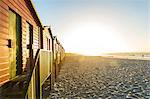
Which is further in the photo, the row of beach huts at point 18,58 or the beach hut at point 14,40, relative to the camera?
the beach hut at point 14,40

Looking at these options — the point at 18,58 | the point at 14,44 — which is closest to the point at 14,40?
the point at 14,44

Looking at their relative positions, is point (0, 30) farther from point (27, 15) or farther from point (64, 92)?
point (64, 92)

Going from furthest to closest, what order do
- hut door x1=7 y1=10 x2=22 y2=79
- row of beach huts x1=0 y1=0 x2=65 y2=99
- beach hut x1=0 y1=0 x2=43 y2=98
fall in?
hut door x1=7 y1=10 x2=22 y2=79 < beach hut x1=0 y1=0 x2=43 y2=98 < row of beach huts x1=0 y1=0 x2=65 y2=99

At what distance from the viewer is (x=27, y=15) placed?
1186 cm

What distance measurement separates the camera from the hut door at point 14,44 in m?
9.10

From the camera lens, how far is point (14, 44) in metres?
9.71

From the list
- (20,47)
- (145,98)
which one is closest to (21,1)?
(20,47)

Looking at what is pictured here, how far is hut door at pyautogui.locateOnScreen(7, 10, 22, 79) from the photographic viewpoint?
9.10m

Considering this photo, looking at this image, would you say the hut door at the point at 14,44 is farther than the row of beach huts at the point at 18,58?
Yes

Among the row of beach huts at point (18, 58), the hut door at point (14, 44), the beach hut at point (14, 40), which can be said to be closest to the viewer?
the row of beach huts at point (18, 58)

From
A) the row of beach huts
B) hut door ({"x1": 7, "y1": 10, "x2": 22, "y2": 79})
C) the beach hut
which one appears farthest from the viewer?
hut door ({"x1": 7, "y1": 10, "x2": 22, "y2": 79})

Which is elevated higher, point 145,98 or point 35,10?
point 35,10

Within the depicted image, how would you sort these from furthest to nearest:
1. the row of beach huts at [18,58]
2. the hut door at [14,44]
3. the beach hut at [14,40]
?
the hut door at [14,44]
the beach hut at [14,40]
the row of beach huts at [18,58]

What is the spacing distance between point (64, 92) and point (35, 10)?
4511 mm
